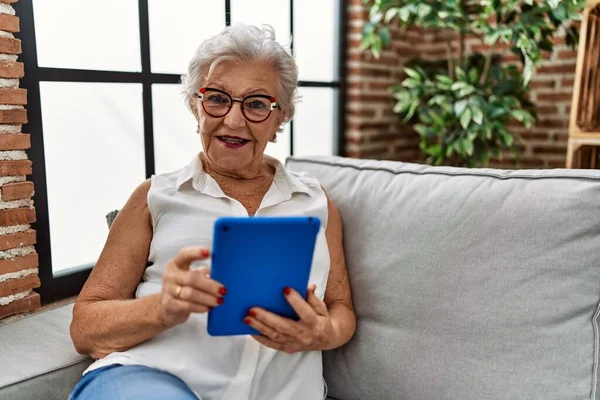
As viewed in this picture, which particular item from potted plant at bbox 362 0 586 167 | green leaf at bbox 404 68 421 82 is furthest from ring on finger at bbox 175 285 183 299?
green leaf at bbox 404 68 421 82

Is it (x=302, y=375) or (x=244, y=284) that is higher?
(x=244, y=284)

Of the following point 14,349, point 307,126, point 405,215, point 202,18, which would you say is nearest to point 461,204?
point 405,215

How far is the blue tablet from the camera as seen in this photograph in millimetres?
887

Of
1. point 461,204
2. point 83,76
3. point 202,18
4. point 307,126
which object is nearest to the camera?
point 461,204

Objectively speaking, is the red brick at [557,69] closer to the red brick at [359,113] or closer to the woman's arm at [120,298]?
the red brick at [359,113]

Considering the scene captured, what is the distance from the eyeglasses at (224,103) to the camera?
1.31 m

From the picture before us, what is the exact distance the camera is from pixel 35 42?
160 cm

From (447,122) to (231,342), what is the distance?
5.63 feet

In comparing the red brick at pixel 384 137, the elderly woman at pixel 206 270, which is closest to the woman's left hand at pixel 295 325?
the elderly woman at pixel 206 270

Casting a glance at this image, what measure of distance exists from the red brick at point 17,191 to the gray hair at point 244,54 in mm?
539

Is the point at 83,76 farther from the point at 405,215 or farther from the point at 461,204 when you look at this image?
the point at 461,204

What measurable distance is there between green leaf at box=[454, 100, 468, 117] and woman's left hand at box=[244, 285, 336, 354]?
151 cm

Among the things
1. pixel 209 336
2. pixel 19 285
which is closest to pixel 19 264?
pixel 19 285

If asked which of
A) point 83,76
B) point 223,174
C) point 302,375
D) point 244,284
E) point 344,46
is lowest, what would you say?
point 302,375
